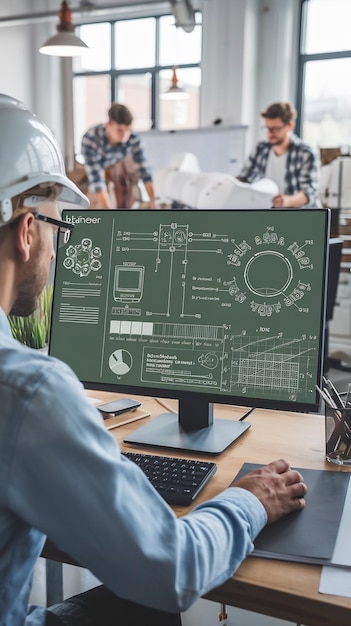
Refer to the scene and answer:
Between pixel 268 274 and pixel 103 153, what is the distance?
497 centimetres

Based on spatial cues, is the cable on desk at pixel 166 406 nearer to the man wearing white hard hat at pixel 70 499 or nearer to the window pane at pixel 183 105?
the man wearing white hard hat at pixel 70 499

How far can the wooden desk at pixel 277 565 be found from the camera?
772mm

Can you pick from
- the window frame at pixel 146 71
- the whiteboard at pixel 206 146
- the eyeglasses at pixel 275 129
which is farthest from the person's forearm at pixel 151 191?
the window frame at pixel 146 71

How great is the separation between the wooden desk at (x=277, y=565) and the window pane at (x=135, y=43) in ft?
23.4

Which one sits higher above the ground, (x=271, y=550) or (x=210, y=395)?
(x=210, y=395)

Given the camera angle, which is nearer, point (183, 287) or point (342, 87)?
point (183, 287)

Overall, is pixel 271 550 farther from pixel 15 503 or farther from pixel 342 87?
pixel 342 87

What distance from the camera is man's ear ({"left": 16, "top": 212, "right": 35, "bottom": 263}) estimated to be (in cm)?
88

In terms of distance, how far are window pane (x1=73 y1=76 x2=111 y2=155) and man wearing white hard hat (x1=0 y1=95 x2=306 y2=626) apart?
25.4 feet

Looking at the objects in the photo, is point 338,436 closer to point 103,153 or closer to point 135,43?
point 103,153

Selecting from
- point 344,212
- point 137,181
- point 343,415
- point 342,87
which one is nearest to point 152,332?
point 343,415

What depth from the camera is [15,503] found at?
71 centimetres

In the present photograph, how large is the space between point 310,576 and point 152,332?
600mm

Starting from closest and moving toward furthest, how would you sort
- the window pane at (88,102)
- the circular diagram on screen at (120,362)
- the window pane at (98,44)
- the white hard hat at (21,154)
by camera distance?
the white hard hat at (21,154)
the circular diagram on screen at (120,362)
the window pane at (98,44)
the window pane at (88,102)
